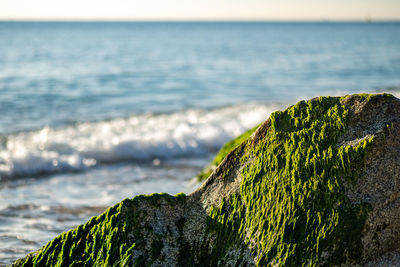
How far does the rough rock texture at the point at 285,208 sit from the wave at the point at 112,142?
568cm

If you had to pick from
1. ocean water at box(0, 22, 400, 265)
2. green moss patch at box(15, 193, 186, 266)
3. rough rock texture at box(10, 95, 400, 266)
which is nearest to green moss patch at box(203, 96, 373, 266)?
rough rock texture at box(10, 95, 400, 266)

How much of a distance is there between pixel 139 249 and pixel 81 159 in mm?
6288

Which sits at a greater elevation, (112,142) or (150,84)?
(150,84)

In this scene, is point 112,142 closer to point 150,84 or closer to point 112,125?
point 112,125

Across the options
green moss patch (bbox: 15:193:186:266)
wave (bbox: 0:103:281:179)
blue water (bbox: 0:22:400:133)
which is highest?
blue water (bbox: 0:22:400:133)

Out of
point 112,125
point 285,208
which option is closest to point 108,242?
point 285,208

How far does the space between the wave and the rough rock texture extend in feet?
18.7

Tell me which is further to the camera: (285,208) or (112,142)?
(112,142)

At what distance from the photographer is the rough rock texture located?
3014mm

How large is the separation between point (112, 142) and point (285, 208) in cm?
728

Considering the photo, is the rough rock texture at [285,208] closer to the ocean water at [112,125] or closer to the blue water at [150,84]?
the ocean water at [112,125]

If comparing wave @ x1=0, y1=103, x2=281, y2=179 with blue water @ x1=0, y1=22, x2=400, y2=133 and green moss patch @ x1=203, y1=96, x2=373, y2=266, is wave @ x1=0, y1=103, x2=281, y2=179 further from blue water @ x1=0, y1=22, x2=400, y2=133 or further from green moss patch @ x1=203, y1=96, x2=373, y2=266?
green moss patch @ x1=203, y1=96, x2=373, y2=266

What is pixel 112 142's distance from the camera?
1002 cm

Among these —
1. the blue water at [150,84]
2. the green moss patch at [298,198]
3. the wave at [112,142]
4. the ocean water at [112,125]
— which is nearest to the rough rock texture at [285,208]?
the green moss patch at [298,198]
